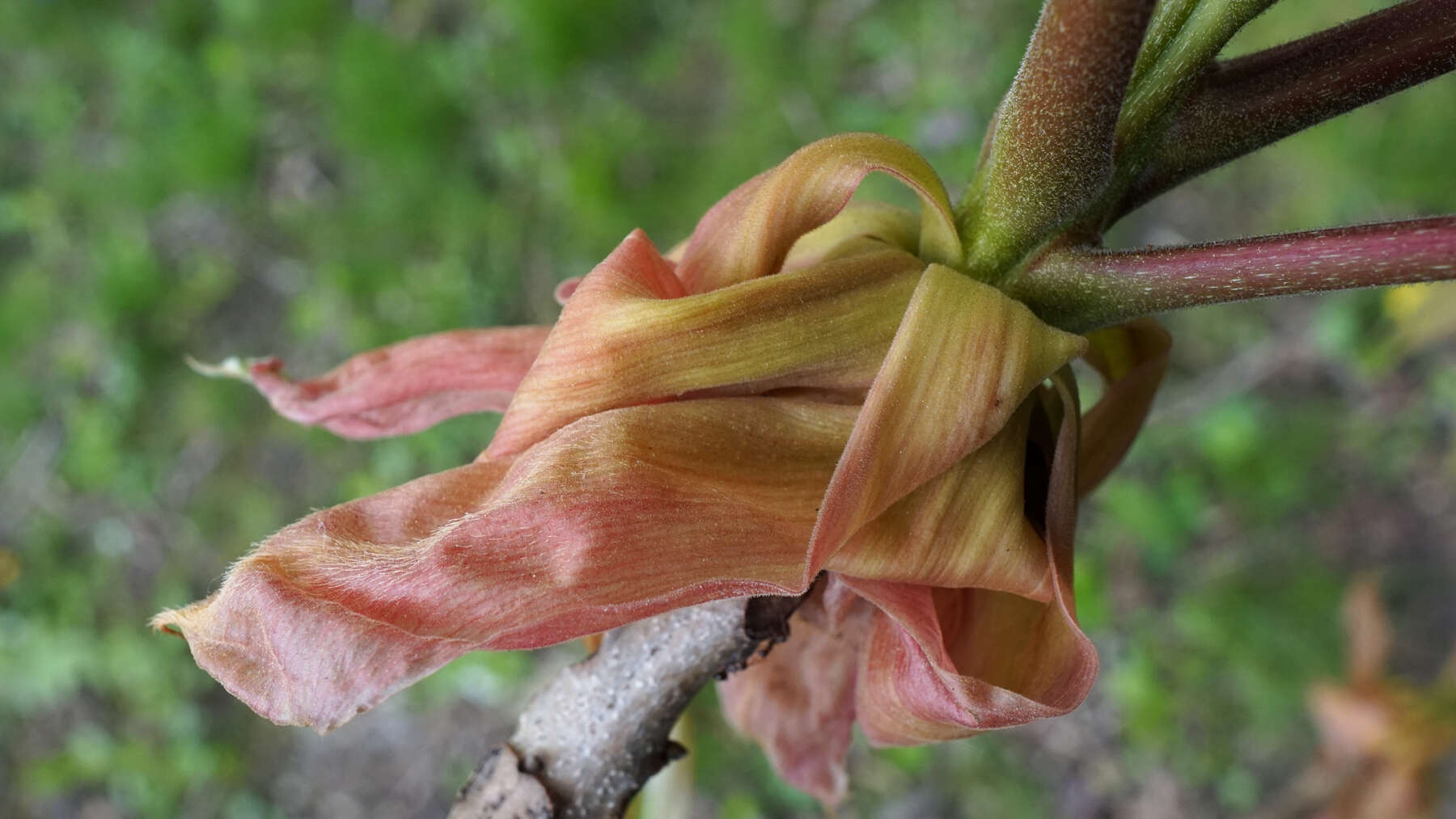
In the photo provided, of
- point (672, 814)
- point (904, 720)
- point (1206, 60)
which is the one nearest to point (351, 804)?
point (672, 814)

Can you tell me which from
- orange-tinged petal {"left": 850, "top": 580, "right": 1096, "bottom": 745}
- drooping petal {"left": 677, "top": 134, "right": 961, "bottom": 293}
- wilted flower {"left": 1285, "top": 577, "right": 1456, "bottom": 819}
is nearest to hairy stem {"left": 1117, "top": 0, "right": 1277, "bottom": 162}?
drooping petal {"left": 677, "top": 134, "right": 961, "bottom": 293}

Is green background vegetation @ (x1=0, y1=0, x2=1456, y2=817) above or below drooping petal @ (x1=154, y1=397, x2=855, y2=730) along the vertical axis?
below

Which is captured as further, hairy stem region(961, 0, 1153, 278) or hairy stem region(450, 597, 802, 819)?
hairy stem region(450, 597, 802, 819)

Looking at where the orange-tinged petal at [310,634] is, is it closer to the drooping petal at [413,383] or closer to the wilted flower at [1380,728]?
the drooping petal at [413,383]

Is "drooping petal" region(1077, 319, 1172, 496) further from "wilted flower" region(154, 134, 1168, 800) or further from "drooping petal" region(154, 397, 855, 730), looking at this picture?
"drooping petal" region(154, 397, 855, 730)

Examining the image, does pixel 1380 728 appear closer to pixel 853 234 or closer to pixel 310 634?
pixel 853 234

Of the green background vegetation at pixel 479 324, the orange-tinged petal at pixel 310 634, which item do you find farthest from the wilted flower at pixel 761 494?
the green background vegetation at pixel 479 324

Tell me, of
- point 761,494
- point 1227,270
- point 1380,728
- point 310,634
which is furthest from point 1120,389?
point 1380,728
